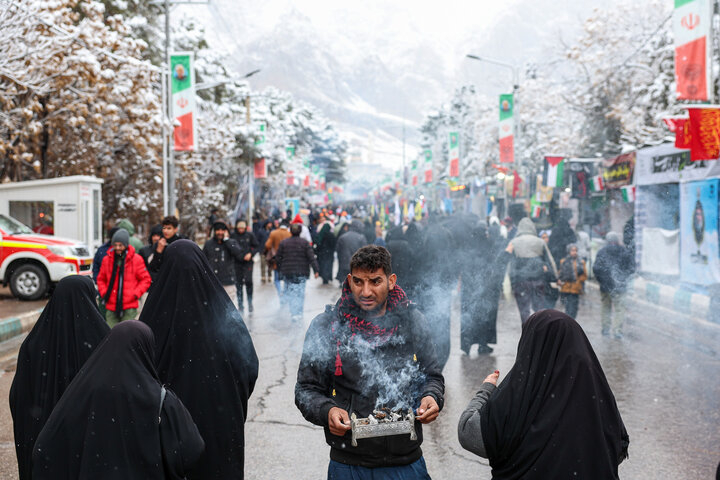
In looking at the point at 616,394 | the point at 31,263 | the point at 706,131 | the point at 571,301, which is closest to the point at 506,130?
the point at 706,131

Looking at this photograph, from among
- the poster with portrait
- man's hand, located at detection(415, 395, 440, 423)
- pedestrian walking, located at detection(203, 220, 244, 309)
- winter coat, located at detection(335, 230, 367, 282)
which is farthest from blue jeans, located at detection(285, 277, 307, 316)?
man's hand, located at detection(415, 395, 440, 423)

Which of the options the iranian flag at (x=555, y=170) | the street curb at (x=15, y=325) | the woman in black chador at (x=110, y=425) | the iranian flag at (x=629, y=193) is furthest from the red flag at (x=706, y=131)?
the woman in black chador at (x=110, y=425)

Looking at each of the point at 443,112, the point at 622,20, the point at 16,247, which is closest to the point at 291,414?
the point at 16,247

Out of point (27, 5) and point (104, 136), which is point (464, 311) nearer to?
point (27, 5)

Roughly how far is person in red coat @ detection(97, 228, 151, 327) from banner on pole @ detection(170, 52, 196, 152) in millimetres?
14303

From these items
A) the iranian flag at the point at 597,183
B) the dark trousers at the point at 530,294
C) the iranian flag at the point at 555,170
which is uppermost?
the iranian flag at the point at 555,170

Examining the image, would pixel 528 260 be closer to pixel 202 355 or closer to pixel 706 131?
pixel 706 131

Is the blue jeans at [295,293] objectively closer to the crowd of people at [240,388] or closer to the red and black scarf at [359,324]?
the crowd of people at [240,388]

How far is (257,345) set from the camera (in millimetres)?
10945

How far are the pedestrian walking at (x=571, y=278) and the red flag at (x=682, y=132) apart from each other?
15.3 feet

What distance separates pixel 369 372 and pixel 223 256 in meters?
9.78

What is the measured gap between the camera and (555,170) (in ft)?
84.0

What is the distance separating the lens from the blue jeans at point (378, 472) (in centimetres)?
328

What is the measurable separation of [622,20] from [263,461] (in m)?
30.8
